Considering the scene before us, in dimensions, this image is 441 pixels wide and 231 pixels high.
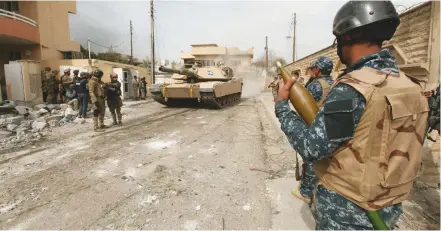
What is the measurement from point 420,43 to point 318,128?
3594 millimetres

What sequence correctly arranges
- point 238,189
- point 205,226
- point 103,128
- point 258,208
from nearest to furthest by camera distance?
point 205,226
point 258,208
point 238,189
point 103,128

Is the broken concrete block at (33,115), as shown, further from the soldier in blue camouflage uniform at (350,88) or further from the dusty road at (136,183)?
the soldier in blue camouflage uniform at (350,88)

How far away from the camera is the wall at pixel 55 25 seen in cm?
1566

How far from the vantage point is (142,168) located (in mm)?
3953

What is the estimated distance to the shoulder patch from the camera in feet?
3.49

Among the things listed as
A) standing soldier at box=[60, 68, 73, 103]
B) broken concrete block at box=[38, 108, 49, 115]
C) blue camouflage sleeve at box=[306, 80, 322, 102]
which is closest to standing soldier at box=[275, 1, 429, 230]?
blue camouflage sleeve at box=[306, 80, 322, 102]

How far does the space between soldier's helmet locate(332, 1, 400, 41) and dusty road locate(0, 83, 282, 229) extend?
1.87 m

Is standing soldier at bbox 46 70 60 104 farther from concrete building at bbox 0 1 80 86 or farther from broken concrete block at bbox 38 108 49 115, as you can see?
concrete building at bbox 0 1 80 86

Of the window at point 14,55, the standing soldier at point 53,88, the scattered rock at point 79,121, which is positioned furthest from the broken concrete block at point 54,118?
the window at point 14,55

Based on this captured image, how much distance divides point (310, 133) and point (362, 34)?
515 mm

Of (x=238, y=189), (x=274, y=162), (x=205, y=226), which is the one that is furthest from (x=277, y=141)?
(x=205, y=226)

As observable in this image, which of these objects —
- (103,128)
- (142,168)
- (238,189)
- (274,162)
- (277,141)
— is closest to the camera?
(238,189)

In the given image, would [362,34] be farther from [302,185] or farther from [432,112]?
[302,185]

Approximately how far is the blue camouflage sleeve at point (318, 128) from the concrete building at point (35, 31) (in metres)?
14.1
